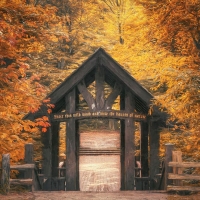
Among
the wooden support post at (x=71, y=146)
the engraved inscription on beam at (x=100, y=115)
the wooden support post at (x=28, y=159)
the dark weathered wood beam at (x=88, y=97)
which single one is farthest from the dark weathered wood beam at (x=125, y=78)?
the wooden support post at (x=28, y=159)

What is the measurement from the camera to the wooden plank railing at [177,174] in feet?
31.0

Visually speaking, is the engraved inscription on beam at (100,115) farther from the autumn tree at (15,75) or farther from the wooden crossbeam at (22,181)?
the wooden crossbeam at (22,181)

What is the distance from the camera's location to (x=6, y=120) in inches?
423

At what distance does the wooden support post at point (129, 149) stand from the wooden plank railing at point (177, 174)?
2205 mm

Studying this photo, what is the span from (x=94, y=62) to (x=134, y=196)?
4.72 m

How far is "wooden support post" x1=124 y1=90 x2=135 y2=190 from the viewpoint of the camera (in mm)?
12555

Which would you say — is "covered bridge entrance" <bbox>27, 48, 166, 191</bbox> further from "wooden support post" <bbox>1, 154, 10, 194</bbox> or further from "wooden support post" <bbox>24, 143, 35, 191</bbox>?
"wooden support post" <bbox>1, 154, 10, 194</bbox>

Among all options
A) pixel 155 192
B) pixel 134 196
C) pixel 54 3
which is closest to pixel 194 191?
pixel 155 192

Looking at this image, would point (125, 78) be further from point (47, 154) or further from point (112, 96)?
point (47, 154)

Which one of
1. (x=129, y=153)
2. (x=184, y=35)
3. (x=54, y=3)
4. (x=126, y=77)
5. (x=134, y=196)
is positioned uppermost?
(x=54, y=3)

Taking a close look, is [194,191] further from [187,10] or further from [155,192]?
[187,10]

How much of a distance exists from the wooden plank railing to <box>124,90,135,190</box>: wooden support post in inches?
86.8

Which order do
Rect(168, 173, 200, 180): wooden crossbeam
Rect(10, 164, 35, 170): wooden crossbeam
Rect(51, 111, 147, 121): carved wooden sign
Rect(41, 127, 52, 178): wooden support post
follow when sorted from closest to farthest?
Rect(168, 173, 200, 180): wooden crossbeam < Rect(10, 164, 35, 170): wooden crossbeam < Rect(51, 111, 147, 121): carved wooden sign < Rect(41, 127, 52, 178): wooden support post

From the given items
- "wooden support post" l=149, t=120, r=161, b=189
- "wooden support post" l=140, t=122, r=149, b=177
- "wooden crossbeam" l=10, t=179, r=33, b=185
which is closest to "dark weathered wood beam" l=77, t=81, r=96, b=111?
"wooden support post" l=149, t=120, r=161, b=189
